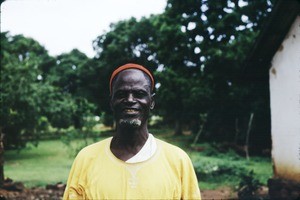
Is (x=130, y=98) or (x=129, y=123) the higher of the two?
(x=130, y=98)

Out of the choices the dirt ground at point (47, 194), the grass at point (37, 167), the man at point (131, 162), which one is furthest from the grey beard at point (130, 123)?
the grass at point (37, 167)

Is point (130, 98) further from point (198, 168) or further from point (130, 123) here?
point (198, 168)

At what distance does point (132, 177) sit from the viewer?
7.09 ft

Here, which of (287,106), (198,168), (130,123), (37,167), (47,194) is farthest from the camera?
(37,167)

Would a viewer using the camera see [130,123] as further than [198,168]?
No

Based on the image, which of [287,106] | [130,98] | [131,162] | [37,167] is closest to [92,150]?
[131,162]

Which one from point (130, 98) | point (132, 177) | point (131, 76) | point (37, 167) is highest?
point (131, 76)

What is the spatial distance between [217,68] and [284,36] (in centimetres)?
904

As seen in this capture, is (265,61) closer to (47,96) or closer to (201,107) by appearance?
(201,107)

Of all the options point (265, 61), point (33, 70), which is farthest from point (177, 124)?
point (265, 61)

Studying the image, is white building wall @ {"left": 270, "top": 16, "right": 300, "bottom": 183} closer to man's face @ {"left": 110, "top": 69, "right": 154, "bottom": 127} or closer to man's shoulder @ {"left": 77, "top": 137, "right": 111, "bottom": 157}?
man's face @ {"left": 110, "top": 69, "right": 154, "bottom": 127}

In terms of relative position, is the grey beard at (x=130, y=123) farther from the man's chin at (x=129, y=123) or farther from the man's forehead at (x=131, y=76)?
the man's forehead at (x=131, y=76)

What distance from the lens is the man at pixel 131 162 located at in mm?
2141

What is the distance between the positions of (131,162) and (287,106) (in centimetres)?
520
